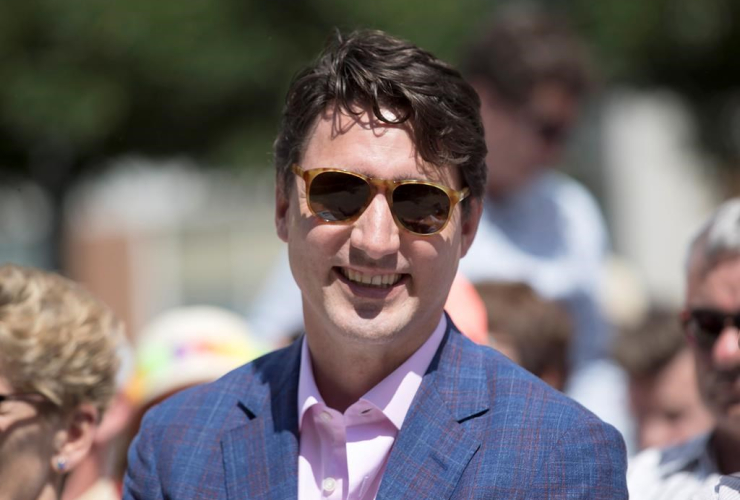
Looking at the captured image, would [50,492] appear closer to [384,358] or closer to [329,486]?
[329,486]

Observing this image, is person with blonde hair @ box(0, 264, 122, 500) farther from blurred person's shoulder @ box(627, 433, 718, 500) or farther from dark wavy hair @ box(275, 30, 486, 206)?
blurred person's shoulder @ box(627, 433, 718, 500)

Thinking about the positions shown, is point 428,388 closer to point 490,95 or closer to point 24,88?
point 490,95

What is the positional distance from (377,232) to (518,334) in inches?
68.2

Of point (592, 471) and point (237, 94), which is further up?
point (237, 94)

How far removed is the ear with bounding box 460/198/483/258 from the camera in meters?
2.40

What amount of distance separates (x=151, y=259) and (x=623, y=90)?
11.7 meters

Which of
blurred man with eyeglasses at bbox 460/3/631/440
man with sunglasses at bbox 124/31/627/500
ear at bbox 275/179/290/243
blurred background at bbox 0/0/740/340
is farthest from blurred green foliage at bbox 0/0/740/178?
man with sunglasses at bbox 124/31/627/500

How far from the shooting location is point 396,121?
221cm

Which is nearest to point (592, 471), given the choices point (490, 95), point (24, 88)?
point (490, 95)

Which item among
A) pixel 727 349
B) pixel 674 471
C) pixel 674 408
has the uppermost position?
pixel 727 349

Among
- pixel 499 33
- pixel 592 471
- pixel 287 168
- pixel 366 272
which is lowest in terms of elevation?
pixel 592 471

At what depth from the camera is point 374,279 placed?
2.22m

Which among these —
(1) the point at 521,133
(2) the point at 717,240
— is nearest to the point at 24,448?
(2) the point at 717,240

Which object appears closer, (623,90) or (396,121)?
(396,121)
